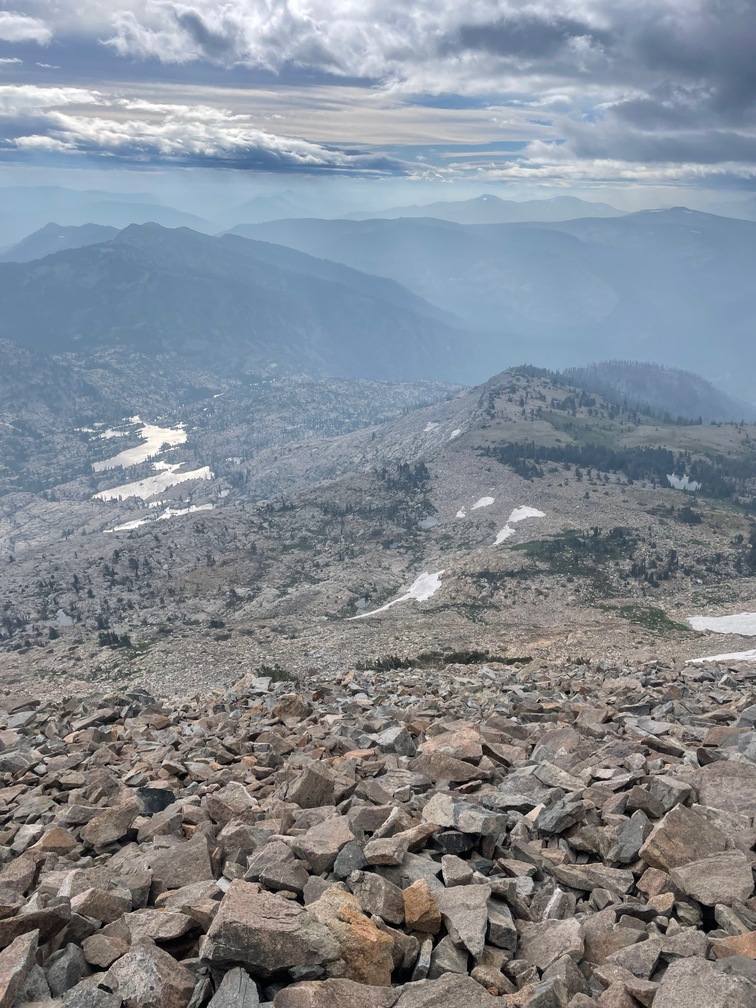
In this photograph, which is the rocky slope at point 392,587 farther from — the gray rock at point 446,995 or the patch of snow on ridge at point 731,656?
the gray rock at point 446,995

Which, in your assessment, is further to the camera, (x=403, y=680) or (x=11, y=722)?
(x=403, y=680)

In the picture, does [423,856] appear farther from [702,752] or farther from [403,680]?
[403,680]

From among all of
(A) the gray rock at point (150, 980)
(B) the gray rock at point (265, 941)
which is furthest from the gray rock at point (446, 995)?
(A) the gray rock at point (150, 980)

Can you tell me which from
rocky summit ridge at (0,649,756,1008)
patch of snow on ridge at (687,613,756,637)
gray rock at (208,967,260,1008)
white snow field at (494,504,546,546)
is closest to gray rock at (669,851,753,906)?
rocky summit ridge at (0,649,756,1008)

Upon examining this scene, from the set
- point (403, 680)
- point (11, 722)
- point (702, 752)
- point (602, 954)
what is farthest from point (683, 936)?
point (403, 680)

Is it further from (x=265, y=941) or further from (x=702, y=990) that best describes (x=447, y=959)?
(x=702, y=990)
